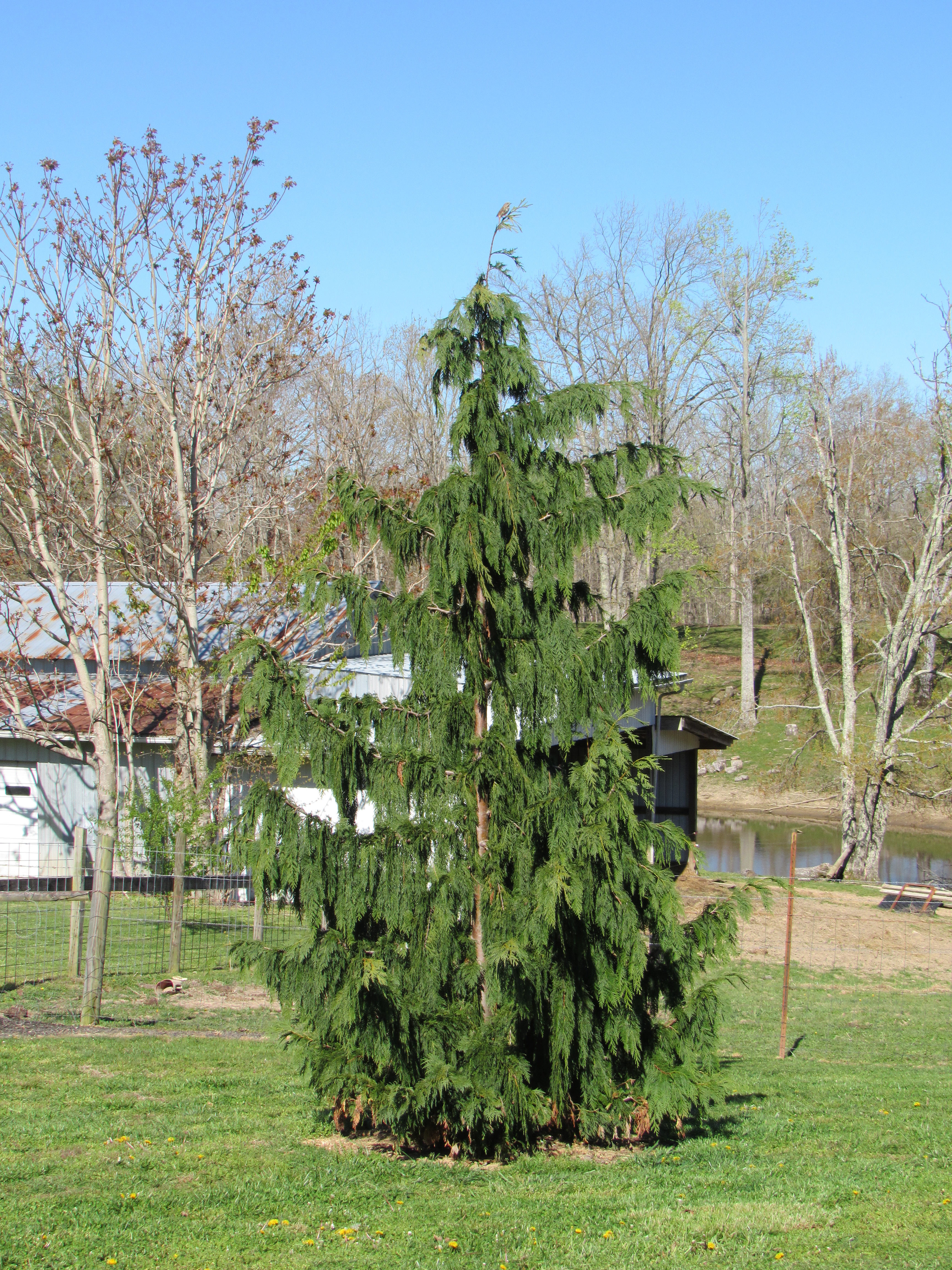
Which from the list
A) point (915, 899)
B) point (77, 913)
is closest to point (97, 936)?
point (77, 913)

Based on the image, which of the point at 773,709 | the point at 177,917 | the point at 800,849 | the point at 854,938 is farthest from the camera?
the point at 773,709

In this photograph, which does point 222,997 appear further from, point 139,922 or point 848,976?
point 848,976

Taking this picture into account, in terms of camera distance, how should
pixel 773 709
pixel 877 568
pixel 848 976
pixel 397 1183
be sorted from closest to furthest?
1. pixel 397 1183
2. pixel 848 976
3. pixel 877 568
4. pixel 773 709

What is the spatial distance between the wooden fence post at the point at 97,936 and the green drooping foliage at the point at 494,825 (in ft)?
10.3

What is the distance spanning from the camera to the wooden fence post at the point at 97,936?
28.8 ft

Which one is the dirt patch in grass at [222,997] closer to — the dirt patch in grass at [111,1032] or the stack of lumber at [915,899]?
the dirt patch in grass at [111,1032]

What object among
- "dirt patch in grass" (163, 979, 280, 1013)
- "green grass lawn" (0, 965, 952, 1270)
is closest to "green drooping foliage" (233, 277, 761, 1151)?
"green grass lawn" (0, 965, 952, 1270)

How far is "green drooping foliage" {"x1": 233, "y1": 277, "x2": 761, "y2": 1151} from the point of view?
18.8 ft

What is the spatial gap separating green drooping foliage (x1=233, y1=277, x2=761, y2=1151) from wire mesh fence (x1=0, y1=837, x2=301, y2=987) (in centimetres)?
291

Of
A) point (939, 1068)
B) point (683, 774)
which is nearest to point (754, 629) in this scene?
point (683, 774)

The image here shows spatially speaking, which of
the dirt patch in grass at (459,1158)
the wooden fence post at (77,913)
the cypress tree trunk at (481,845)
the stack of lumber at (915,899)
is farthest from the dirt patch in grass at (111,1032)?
the stack of lumber at (915,899)

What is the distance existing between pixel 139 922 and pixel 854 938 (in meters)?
10.4

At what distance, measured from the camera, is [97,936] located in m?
8.77

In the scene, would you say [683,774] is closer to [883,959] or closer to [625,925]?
[883,959]
